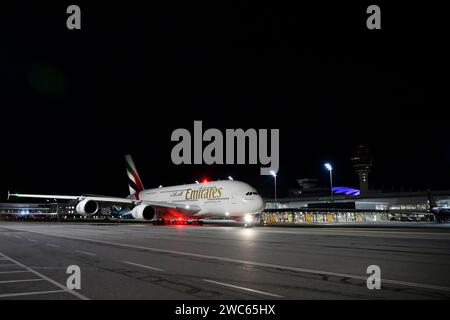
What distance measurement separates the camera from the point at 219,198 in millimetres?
48344

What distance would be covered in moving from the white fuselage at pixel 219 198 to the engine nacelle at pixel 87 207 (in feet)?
32.6

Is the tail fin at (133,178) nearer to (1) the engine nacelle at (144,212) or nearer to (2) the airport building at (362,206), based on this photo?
(1) the engine nacelle at (144,212)

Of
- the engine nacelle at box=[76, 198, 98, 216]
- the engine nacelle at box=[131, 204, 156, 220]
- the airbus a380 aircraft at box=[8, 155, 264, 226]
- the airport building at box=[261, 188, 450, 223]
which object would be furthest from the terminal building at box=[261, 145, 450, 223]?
the engine nacelle at box=[76, 198, 98, 216]

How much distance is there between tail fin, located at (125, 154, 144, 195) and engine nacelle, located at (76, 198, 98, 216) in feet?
64.4

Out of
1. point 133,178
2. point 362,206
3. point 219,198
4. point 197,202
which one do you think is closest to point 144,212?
point 197,202

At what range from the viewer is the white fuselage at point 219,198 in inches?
1797

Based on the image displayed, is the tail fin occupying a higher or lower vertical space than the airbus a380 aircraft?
higher

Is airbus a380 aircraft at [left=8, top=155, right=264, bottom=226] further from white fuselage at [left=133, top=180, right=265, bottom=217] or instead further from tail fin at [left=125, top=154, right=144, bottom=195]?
tail fin at [left=125, top=154, right=144, bottom=195]

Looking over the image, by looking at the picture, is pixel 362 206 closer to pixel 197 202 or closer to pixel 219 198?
pixel 197 202

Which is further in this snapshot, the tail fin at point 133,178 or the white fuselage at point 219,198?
the tail fin at point 133,178

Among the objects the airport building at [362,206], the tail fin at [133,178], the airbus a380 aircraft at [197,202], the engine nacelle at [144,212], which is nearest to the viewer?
the airbus a380 aircraft at [197,202]

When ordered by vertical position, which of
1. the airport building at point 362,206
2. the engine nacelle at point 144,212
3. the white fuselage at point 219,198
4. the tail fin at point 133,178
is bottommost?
the airport building at point 362,206

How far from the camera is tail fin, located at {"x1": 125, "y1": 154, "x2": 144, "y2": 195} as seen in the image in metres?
76.8

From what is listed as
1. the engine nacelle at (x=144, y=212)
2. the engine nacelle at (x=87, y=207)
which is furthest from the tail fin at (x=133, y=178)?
the engine nacelle at (x=144, y=212)
